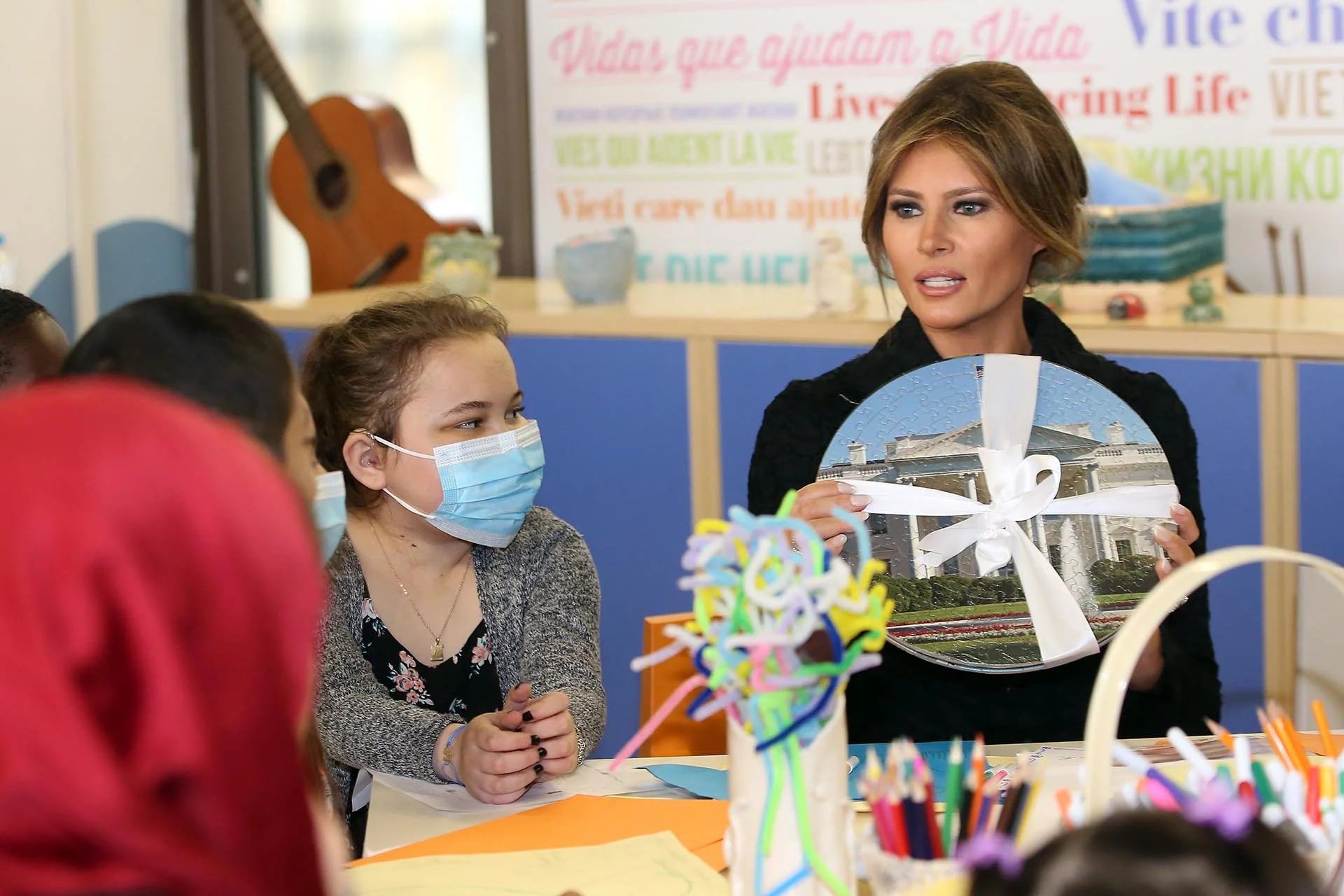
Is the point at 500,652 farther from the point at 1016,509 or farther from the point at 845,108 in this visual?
the point at 845,108

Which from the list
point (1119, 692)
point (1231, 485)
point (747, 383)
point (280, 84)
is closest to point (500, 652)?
point (1119, 692)

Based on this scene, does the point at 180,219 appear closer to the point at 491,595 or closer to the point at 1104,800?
the point at 491,595

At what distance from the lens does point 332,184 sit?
130 inches

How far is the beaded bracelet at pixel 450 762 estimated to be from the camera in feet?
4.75

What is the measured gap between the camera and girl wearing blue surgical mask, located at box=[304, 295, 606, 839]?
65.4 inches

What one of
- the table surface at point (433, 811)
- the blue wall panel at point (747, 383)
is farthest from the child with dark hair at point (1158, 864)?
the blue wall panel at point (747, 383)

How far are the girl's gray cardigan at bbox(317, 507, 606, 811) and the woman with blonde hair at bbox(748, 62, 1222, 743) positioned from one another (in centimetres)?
26

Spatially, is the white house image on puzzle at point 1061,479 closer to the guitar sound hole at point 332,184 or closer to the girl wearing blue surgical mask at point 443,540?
the girl wearing blue surgical mask at point 443,540

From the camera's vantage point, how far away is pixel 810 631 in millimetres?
970

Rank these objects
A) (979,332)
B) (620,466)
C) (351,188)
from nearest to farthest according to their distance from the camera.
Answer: (979,332), (620,466), (351,188)

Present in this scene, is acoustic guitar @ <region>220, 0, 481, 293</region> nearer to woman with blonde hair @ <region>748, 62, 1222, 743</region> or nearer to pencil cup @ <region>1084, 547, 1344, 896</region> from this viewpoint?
woman with blonde hair @ <region>748, 62, 1222, 743</region>

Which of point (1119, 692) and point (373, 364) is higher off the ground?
point (373, 364)

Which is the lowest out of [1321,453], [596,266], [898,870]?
[898,870]

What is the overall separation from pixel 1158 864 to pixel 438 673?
3.85 feet
